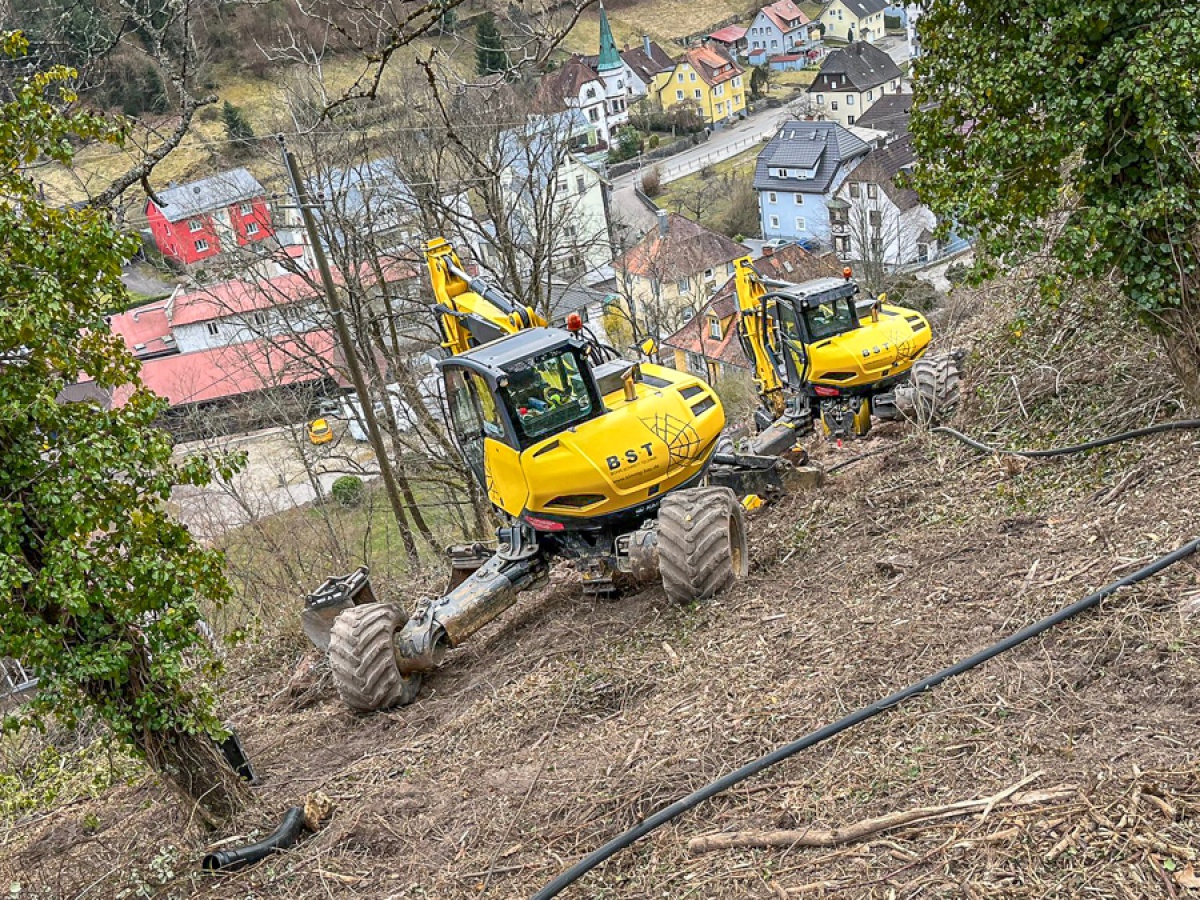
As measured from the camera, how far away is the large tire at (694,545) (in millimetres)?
8156

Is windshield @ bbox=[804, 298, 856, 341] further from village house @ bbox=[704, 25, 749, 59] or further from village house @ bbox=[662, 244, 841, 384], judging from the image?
village house @ bbox=[704, 25, 749, 59]

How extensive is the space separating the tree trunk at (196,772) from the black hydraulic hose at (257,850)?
0.28 m

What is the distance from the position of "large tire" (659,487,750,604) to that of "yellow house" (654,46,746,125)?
2197 inches

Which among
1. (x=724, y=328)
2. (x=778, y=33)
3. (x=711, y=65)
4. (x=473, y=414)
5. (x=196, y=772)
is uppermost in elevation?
(x=778, y=33)

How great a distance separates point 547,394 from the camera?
8.75 m

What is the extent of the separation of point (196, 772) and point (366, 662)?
203cm

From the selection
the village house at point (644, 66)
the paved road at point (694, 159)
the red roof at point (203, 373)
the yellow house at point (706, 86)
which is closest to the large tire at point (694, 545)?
the red roof at point (203, 373)

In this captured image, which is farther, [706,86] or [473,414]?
[706,86]

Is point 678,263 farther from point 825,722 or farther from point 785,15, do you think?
point 785,15

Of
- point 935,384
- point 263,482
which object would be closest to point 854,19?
point 263,482

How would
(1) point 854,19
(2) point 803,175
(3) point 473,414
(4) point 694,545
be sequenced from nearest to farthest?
(4) point 694,545 < (3) point 473,414 < (2) point 803,175 < (1) point 854,19

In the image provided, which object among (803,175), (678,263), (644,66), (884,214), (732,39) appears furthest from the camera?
(732,39)

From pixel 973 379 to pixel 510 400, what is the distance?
210 inches

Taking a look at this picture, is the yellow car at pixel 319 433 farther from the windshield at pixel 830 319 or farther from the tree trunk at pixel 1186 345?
the tree trunk at pixel 1186 345
